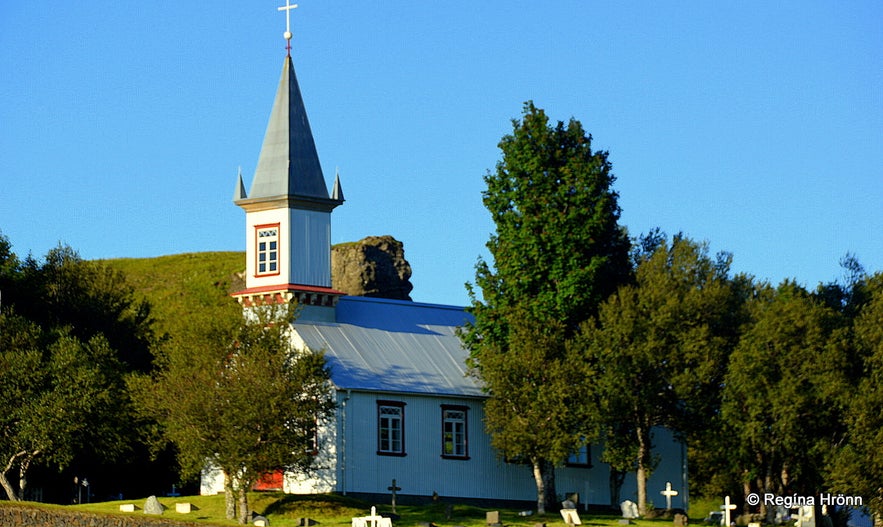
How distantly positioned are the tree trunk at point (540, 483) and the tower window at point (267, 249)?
1226 centimetres

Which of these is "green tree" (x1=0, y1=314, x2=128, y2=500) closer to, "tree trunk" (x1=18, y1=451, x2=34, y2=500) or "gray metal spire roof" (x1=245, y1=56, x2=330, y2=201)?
"tree trunk" (x1=18, y1=451, x2=34, y2=500)

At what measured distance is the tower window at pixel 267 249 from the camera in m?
60.7

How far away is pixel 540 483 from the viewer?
57875mm

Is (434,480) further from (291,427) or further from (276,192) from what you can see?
(276,192)

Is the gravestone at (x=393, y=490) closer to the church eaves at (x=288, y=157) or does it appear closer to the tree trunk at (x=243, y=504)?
the tree trunk at (x=243, y=504)

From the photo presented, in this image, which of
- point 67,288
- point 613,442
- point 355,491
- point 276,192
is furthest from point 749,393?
point 67,288

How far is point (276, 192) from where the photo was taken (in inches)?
2397

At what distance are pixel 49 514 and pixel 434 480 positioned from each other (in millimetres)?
15587

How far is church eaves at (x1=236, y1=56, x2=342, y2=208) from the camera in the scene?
6106 centimetres

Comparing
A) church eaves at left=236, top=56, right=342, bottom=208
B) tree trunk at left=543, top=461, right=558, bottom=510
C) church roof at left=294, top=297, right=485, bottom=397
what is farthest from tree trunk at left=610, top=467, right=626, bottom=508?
church eaves at left=236, top=56, right=342, bottom=208

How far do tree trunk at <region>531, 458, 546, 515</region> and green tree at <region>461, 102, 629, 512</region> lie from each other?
45 mm

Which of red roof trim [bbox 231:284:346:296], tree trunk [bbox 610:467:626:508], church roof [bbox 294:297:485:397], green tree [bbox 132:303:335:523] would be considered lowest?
tree trunk [bbox 610:467:626:508]

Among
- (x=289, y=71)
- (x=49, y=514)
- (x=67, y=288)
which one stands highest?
(x=289, y=71)

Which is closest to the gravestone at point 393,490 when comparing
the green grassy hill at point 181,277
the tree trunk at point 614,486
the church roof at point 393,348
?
the church roof at point 393,348
